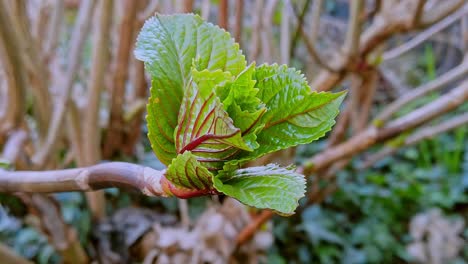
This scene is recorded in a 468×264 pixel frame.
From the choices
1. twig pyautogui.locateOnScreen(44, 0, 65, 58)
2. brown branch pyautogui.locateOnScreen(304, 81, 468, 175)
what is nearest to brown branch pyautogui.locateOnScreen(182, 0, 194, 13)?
twig pyautogui.locateOnScreen(44, 0, 65, 58)

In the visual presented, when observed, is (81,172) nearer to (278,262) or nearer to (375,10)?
(375,10)

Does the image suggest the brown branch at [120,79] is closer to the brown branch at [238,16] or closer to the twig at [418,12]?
the brown branch at [238,16]

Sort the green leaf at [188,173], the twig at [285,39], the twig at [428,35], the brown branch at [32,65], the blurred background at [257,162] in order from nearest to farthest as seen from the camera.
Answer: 1. the green leaf at [188,173]
2. the brown branch at [32,65]
3. the blurred background at [257,162]
4. the twig at [285,39]
5. the twig at [428,35]

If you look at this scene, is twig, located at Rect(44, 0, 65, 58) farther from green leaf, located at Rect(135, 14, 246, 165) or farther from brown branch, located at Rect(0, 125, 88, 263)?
green leaf, located at Rect(135, 14, 246, 165)

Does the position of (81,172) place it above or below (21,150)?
above

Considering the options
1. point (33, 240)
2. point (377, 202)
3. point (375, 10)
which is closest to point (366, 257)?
point (377, 202)

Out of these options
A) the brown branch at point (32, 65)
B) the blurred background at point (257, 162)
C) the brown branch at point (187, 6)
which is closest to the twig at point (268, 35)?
the blurred background at point (257, 162)

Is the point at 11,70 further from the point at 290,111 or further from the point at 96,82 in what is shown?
the point at 290,111
